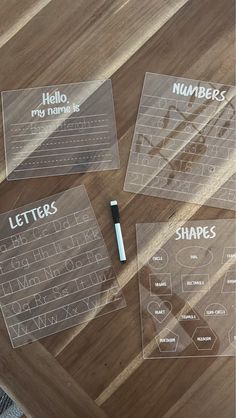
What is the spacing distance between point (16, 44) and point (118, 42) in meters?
0.21

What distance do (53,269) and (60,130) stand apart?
274 millimetres

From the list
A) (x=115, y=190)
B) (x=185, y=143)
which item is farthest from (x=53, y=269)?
(x=185, y=143)

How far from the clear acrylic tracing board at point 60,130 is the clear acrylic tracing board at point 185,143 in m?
0.06

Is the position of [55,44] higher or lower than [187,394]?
higher

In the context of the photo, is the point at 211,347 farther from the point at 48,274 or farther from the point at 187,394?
the point at 48,274

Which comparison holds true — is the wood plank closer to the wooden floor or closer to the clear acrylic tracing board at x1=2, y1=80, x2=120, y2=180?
the wooden floor

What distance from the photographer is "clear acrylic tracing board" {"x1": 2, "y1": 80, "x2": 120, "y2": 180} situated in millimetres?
896

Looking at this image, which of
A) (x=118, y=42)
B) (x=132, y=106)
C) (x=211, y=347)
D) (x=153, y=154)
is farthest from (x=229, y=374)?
(x=118, y=42)

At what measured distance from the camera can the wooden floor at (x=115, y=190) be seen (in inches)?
32.2

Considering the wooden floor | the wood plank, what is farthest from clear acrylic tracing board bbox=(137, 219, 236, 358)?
the wood plank

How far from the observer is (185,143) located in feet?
2.89

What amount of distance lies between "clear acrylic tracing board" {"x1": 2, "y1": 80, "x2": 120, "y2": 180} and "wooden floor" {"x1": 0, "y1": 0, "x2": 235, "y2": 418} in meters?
0.02

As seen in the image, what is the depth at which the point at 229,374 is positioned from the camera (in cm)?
81

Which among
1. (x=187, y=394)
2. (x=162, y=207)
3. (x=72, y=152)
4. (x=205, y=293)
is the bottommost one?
(x=187, y=394)
